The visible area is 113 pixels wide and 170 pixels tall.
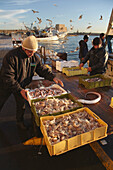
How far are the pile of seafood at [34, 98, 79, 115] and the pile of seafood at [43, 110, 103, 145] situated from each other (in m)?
0.24

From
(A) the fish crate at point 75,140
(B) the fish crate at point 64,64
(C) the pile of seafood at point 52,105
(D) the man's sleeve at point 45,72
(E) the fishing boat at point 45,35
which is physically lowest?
(A) the fish crate at point 75,140

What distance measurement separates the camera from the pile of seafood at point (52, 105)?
2.45 meters

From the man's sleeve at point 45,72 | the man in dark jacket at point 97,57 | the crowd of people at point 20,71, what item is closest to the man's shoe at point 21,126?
the crowd of people at point 20,71

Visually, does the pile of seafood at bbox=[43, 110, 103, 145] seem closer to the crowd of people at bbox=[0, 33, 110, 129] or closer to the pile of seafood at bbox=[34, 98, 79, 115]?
the pile of seafood at bbox=[34, 98, 79, 115]

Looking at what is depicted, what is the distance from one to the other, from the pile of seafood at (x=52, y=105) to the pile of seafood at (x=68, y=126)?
238mm

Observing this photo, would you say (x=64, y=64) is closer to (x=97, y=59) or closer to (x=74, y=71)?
(x=74, y=71)

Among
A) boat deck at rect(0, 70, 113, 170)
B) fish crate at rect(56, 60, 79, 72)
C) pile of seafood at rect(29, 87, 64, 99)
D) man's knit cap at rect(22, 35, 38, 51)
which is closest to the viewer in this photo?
boat deck at rect(0, 70, 113, 170)

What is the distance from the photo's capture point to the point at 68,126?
2092 millimetres

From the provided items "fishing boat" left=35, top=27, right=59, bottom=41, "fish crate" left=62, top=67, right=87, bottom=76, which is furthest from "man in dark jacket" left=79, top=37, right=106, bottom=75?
"fishing boat" left=35, top=27, right=59, bottom=41

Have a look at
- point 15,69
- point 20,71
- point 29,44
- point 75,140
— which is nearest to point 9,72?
point 15,69

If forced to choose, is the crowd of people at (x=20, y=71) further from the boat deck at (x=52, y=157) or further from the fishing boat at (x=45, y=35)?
the fishing boat at (x=45, y=35)

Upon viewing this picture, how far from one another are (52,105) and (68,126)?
2.22 ft

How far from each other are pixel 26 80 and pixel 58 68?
3157mm

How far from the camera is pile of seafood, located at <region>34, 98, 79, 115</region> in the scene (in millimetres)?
2451
